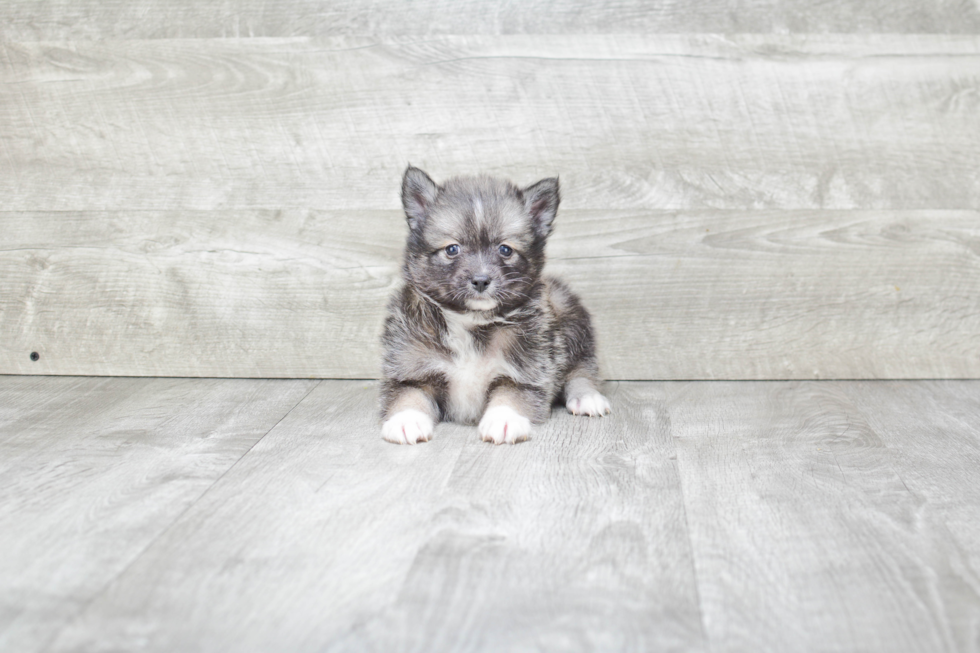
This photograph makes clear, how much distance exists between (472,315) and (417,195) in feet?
1.35

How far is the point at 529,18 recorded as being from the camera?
123 inches

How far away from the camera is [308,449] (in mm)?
2354

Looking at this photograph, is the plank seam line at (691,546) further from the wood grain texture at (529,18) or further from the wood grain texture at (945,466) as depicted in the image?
the wood grain texture at (529,18)

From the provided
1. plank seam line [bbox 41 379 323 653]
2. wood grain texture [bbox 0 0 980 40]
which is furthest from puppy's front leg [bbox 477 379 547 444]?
wood grain texture [bbox 0 0 980 40]

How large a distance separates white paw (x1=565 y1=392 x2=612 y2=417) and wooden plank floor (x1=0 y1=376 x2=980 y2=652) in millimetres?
54

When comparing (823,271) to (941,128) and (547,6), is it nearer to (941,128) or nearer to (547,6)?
(941,128)

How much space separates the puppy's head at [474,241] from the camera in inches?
95.9

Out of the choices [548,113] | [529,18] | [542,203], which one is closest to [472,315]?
[542,203]

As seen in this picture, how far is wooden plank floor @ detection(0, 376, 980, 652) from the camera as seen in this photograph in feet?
4.54

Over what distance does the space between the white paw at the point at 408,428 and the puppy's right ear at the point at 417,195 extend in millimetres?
583

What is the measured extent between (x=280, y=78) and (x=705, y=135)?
164cm

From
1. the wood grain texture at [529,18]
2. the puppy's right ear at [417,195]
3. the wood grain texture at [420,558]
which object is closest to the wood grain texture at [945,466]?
the wood grain texture at [420,558]

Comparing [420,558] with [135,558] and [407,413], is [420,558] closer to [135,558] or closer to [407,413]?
[135,558]

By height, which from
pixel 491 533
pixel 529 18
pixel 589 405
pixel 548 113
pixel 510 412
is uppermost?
pixel 529 18
